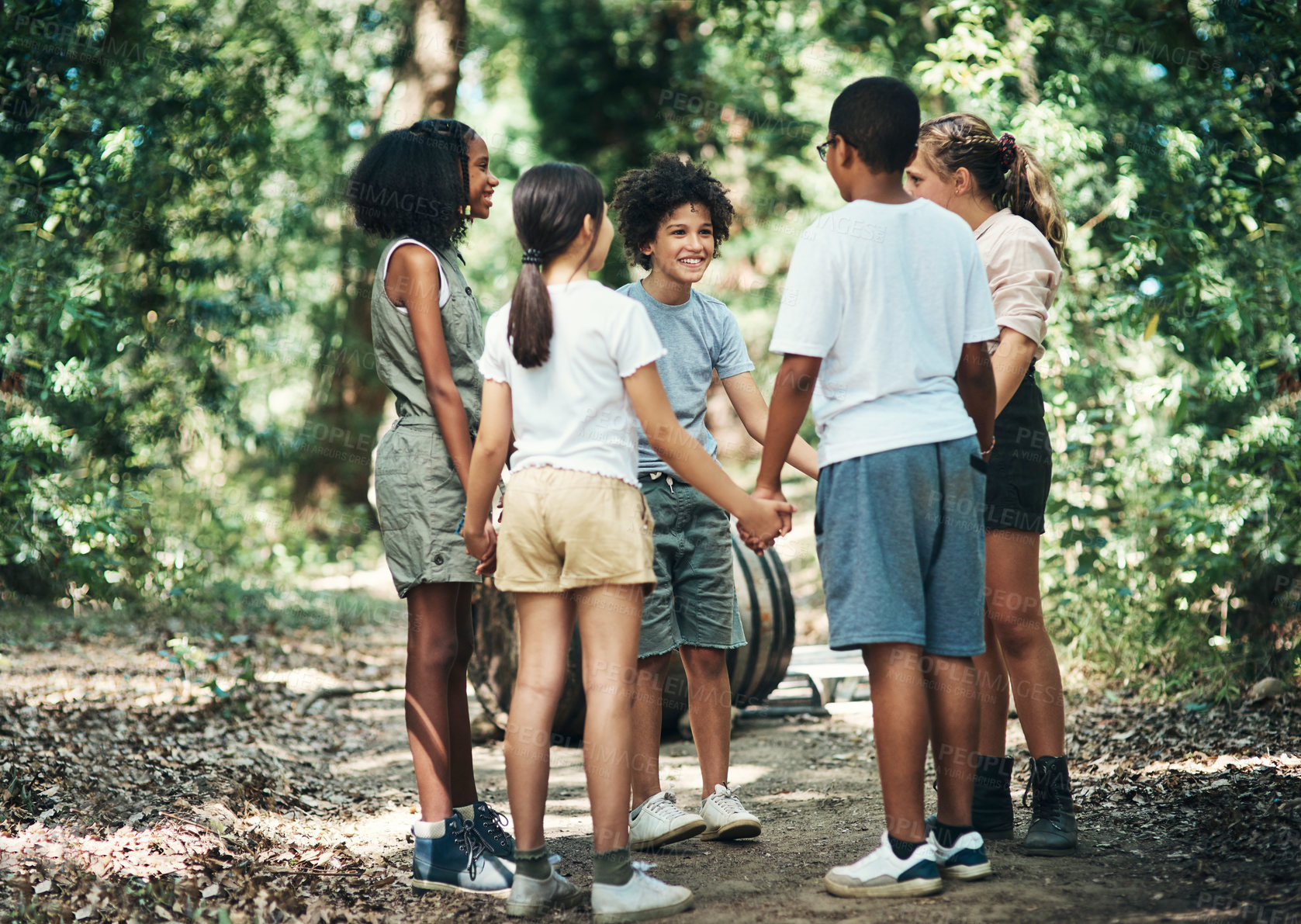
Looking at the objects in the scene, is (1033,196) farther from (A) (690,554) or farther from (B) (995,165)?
(A) (690,554)

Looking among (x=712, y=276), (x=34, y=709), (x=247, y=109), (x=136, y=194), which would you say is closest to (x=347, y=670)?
(x=34, y=709)

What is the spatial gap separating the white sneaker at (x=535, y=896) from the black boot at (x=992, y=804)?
4.03 ft

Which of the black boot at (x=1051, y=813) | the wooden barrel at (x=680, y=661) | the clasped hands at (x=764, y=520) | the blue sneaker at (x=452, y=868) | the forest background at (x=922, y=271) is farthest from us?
the forest background at (x=922, y=271)

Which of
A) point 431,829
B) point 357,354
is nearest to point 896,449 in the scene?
point 431,829

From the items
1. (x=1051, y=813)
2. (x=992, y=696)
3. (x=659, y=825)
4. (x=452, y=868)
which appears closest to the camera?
(x=452, y=868)

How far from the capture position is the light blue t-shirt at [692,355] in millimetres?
3436

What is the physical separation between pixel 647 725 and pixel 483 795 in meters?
1.26

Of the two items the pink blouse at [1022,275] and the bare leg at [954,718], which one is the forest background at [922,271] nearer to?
the pink blouse at [1022,275]

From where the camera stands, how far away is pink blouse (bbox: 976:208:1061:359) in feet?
10.6

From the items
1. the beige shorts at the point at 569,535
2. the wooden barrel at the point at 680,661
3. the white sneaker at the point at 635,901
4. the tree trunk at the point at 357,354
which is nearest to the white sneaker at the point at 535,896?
the white sneaker at the point at 635,901

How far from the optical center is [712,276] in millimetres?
13391

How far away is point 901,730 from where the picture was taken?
2705 millimetres

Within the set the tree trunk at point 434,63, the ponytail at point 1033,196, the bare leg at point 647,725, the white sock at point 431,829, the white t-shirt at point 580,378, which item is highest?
the tree trunk at point 434,63

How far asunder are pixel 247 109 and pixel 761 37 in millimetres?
3993
